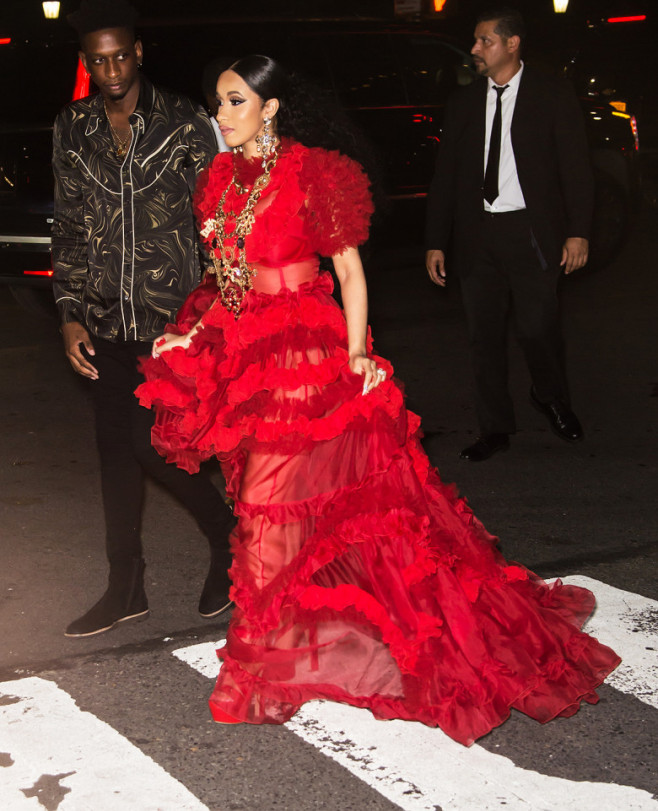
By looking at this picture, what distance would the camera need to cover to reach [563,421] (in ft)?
23.7

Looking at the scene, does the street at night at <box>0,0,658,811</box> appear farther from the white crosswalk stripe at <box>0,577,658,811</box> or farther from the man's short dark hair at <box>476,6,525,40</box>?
the man's short dark hair at <box>476,6,525,40</box>

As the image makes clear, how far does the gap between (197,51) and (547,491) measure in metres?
5.66

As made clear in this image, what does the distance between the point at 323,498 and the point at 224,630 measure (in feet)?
3.03

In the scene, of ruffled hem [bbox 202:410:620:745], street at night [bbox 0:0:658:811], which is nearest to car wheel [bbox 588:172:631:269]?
street at night [bbox 0:0:658:811]

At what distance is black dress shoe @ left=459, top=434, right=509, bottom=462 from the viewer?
692 cm

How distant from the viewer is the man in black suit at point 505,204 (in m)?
6.63

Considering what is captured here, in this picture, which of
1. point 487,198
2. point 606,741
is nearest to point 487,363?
point 487,198

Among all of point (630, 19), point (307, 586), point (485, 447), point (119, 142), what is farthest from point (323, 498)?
point (630, 19)

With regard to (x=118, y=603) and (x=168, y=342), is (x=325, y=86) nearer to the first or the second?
(x=168, y=342)

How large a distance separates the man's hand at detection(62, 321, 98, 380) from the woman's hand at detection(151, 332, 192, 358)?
30 cm

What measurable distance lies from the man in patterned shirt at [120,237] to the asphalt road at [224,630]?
16.0 inches

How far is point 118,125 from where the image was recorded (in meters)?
4.44

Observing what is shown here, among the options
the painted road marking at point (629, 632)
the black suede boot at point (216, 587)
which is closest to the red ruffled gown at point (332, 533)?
the painted road marking at point (629, 632)

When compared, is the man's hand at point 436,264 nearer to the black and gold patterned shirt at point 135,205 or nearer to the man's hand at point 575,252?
the man's hand at point 575,252
